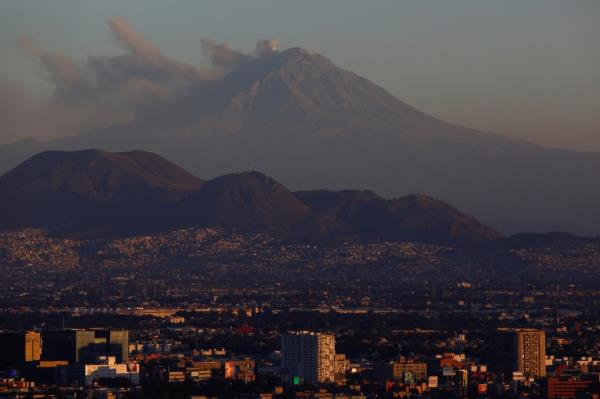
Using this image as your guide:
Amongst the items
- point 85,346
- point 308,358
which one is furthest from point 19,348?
point 308,358

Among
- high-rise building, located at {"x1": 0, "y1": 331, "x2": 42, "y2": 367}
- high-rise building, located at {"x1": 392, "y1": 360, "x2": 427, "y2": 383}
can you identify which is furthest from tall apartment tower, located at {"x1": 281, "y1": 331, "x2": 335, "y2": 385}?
high-rise building, located at {"x1": 0, "y1": 331, "x2": 42, "y2": 367}

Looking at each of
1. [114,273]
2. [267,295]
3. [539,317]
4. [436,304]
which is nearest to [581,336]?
[539,317]

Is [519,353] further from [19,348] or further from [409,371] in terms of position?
[19,348]

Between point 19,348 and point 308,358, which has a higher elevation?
point 19,348

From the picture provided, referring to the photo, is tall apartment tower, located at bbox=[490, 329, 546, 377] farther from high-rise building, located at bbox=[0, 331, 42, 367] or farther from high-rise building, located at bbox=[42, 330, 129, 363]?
high-rise building, located at bbox=[0, 331, 42, 367]

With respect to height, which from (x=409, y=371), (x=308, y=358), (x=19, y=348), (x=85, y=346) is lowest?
(x=409, y=371)

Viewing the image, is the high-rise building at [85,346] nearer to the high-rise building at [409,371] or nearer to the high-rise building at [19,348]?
the high-rise building at [19,348]
